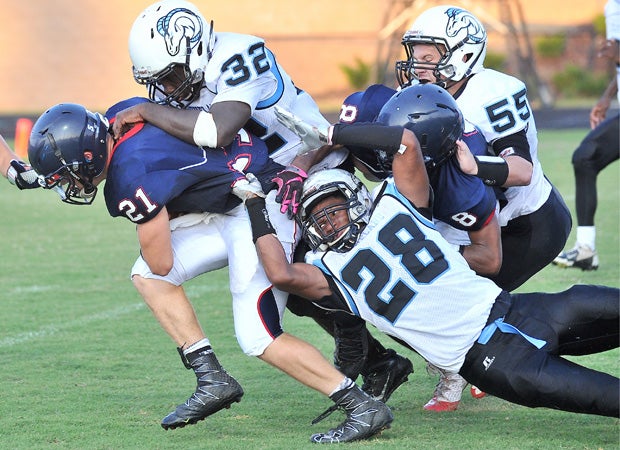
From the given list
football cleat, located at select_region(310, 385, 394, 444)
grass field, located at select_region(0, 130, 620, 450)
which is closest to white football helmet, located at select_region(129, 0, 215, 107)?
grass field, located at select_region(0, 130, 620, 450)

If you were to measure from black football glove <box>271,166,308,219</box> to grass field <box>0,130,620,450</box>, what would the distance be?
2.61 ft

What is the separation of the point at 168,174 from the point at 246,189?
0.28 m

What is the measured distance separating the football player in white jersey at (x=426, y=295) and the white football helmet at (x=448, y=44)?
28.0 inches

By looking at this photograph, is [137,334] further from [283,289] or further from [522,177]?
[522,177]

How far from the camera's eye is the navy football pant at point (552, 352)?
339 centimetres

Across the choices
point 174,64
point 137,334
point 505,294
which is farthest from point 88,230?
point 505,294

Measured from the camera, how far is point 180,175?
3785 mm

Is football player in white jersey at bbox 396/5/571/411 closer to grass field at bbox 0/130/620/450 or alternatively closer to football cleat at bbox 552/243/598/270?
grass field at bbox 0/130/620/450

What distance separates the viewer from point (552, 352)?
3.58 metres

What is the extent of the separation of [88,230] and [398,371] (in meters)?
4.87

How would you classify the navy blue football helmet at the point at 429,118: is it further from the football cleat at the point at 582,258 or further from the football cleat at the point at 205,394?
the football cleat at the point at 582,258

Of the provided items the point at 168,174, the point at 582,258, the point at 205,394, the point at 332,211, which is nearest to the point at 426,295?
the point at 332,211

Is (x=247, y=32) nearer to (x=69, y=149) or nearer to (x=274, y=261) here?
(x=69, y=149)

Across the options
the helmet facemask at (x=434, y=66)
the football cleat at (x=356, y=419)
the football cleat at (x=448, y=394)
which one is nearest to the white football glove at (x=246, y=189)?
the football cleat at (x=356, y=419)
